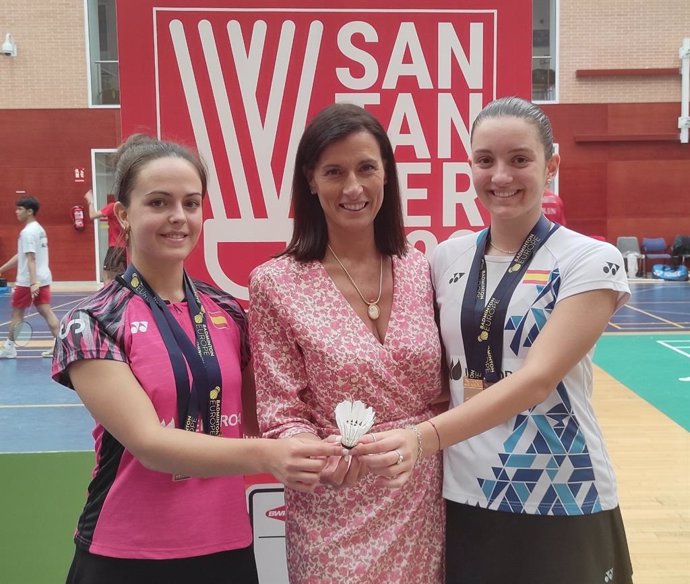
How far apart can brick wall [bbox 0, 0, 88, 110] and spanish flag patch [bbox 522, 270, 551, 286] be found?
1444 cm

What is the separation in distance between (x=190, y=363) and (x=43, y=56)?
14.8 m

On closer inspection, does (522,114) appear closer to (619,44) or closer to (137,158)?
(137,158)

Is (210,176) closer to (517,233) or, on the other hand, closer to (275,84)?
(275,84)

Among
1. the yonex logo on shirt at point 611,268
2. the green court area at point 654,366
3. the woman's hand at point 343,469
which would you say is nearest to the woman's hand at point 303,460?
the woman's hand at point 343,469

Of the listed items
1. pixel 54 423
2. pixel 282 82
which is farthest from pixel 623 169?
pixel 282 82

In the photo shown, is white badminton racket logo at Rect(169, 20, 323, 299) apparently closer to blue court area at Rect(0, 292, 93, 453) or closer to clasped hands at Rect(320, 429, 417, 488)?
clasped hands at Rect(320, 429, 417, 488)

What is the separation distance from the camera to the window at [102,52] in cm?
1429

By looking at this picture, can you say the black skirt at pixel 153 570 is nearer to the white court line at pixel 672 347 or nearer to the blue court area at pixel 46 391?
the blue court area at pixel 46 391

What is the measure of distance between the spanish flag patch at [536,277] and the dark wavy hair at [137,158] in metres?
0.76

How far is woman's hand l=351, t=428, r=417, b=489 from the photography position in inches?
53.2

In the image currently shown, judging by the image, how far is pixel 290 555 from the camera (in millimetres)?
1617

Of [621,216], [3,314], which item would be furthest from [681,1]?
[3,314]

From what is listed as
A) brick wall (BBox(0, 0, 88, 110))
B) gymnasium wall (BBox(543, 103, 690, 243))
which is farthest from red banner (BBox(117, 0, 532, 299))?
brick wall (BBox(0, 0, 88, 110))

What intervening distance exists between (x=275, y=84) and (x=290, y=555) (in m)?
1.61
